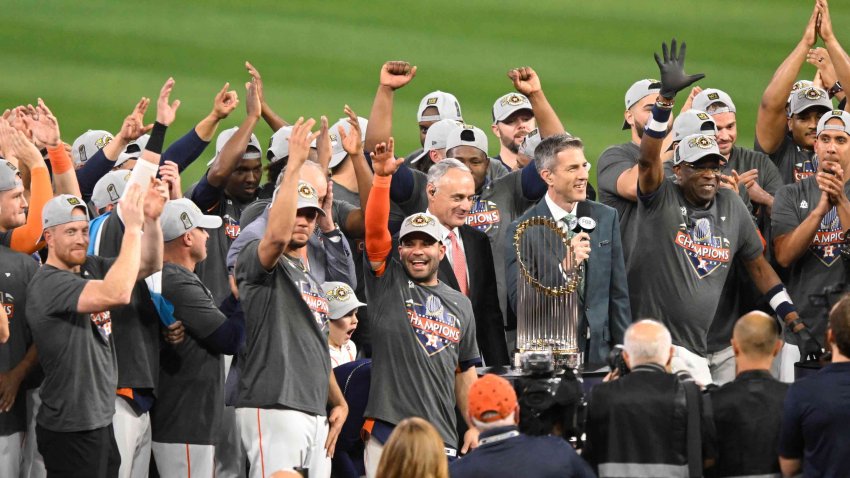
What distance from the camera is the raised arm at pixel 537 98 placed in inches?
252

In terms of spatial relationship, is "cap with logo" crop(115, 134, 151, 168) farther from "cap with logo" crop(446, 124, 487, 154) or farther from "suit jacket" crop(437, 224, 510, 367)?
"suit jacket" crop(437, 224, 510, 367)

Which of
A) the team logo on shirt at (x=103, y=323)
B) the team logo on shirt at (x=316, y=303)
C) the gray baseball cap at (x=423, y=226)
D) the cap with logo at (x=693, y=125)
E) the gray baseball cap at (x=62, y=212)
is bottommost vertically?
the team logo on shirt at (x=103, y=323)

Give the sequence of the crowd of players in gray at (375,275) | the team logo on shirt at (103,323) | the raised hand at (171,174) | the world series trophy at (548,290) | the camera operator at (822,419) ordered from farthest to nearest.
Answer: the raised hand at (171,174)
the world series trophy at (548,290)
the team logo on shirt at (103,323)
the crowd of players in gray at (375,275)
the camera operator at (822,419)

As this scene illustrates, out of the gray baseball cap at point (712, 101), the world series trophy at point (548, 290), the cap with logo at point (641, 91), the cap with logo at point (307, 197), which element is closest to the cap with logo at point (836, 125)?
the gray baseball cap at point (712, 101)

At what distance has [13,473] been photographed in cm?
535

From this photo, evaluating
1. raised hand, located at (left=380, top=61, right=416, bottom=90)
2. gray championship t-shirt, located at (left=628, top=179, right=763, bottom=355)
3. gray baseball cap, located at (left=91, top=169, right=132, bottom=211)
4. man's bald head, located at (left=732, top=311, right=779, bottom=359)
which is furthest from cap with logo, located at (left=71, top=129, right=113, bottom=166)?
man's bald head, located at (left=732, top=311, right=779, bottom=359)

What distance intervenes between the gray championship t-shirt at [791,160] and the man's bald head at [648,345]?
253 centimetres

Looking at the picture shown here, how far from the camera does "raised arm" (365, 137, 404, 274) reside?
5.24m

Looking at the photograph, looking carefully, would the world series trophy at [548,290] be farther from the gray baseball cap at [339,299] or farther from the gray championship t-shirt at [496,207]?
the gray baseball cap at [339,299]

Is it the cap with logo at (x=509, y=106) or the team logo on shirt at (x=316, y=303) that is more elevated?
the cap with logo at (x=509, y=106)

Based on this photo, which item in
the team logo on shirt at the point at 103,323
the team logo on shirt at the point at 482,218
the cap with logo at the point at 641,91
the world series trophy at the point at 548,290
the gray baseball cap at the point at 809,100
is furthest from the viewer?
the cap with logo at the point at 641,91

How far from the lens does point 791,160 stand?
22.5 ft

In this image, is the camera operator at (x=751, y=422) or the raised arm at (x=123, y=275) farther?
the raised arm at (x=123, y=275)

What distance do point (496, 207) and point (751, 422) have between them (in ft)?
6.68
